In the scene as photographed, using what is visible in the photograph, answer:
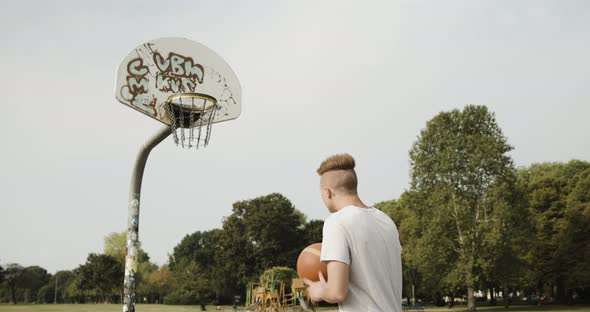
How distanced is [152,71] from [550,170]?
60.5 metres

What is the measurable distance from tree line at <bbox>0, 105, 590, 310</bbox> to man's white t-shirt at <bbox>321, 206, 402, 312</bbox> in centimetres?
3563

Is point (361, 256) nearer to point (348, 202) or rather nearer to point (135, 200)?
point (348, 202)

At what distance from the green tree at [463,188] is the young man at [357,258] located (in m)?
35.8

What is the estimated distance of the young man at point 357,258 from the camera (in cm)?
293

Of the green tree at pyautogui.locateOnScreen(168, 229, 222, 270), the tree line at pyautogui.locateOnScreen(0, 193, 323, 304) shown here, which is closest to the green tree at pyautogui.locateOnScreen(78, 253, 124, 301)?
the tree line at pyautogui.locateOnScreen(0, 193, 323, 304)

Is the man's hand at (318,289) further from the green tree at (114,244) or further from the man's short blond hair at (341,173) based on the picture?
the green tree at (114,244)

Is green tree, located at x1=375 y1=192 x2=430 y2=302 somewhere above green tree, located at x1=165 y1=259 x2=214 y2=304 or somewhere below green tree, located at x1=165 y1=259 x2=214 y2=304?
above

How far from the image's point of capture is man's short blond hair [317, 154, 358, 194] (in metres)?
3.24

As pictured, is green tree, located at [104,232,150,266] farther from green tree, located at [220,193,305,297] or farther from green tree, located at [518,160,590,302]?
green tree, located at [518,160,590,302]

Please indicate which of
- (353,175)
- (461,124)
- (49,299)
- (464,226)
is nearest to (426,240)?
(464,226)

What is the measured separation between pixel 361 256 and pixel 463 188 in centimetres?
3740

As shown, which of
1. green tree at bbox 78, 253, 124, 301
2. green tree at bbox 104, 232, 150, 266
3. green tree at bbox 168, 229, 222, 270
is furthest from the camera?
green tree at bbox 168, 229, 222, 270

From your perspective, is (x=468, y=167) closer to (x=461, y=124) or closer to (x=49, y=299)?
(x=461, y=124)

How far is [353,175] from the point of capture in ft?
10.8
